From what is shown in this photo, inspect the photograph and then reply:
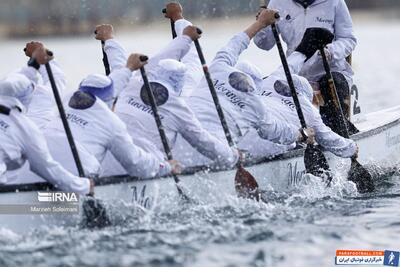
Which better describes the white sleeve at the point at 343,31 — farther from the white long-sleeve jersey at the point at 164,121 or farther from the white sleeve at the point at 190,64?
the white long-sleeve jersey at the point at 164,121

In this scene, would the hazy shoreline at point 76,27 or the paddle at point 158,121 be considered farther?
the hazy shoreline at point 76,27

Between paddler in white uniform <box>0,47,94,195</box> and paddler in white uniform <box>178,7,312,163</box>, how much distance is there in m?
2.45

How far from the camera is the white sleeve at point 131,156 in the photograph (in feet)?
36.0

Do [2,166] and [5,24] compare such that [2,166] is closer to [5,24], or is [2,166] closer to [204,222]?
[204,222]

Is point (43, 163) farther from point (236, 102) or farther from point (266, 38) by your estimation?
point (266, 38)

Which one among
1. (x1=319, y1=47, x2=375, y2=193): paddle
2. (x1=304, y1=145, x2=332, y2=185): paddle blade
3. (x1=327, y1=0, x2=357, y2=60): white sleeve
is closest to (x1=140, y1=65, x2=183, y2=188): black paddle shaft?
(x1=304, y1=145, x2=332, y2=185): paddle blade

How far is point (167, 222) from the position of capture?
1112 cm

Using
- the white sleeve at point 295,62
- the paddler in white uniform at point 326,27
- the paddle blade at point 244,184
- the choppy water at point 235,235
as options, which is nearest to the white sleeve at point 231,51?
the white sleeve at point 295,62

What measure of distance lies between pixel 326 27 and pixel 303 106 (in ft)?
5.23

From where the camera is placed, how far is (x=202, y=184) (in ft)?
39.0

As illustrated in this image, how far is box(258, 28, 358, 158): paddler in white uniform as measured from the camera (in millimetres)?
13414

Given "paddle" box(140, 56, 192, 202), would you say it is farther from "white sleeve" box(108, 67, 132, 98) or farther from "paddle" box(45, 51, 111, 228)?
"paddle" box(45, 51, 111, 228)

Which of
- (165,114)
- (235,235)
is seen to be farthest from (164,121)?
(235,235)

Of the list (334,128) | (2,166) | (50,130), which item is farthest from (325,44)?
(2,166)
